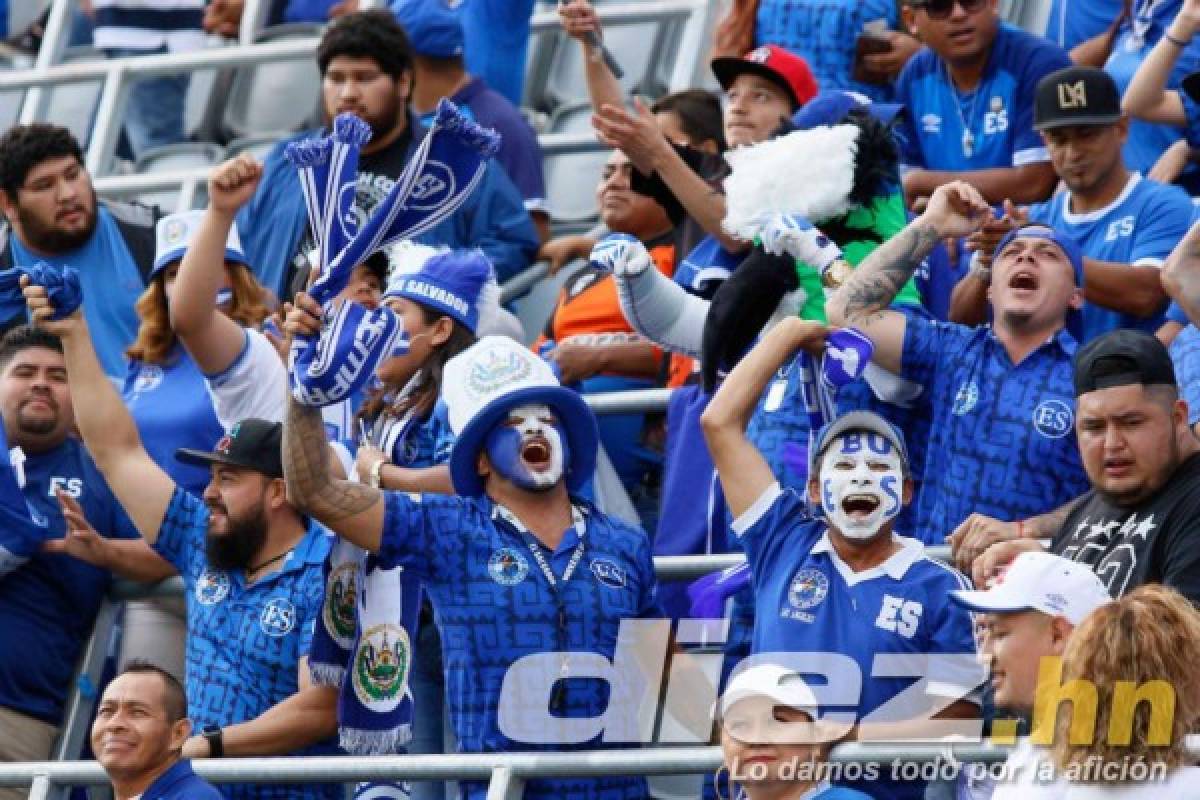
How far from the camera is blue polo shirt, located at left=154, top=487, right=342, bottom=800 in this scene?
7867 mm

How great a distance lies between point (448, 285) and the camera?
8.53 metres

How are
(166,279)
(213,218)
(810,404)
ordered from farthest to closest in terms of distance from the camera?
1. (166,279)
2. (213,218)
3. (810,404)

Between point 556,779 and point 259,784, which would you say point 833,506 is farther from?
point 259,784

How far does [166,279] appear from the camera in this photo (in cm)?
902

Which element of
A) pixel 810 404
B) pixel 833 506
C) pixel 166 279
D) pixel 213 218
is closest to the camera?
pixel 833 506

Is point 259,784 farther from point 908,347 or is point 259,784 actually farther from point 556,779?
point 908,347

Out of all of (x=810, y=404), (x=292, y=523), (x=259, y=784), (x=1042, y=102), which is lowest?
(x=259, y=784)

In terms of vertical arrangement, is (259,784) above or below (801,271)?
below

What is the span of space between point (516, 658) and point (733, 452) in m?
0.77

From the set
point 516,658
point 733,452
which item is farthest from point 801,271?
point 516,658

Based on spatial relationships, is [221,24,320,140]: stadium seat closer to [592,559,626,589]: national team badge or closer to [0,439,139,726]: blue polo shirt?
[0,439,139,726]: blue polo shirt

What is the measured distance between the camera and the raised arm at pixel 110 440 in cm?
816

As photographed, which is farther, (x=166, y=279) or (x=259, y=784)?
(x=166, y=279)

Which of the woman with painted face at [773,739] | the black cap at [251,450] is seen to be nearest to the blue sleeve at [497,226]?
the black cap at [251,450]
